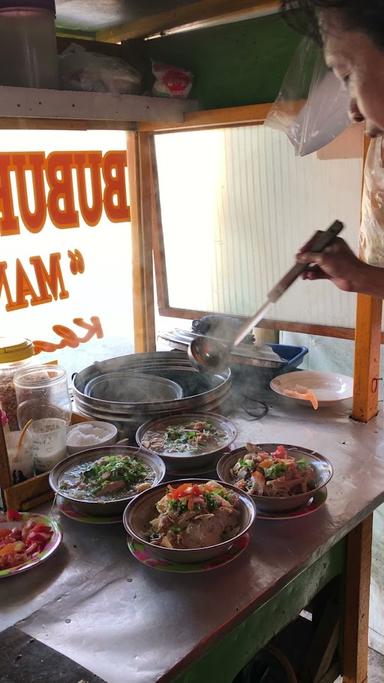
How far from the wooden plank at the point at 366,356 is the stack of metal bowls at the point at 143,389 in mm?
465

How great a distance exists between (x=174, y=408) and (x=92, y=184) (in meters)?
1.04

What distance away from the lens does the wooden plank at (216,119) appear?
230cm

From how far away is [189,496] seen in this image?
1501mm

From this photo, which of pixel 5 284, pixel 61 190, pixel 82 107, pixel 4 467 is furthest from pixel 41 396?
pixel 82 107

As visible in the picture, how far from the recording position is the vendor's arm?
176 centimetres

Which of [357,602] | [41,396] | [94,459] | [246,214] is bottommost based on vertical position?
[357,602]

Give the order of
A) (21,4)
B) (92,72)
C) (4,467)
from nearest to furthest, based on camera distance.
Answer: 1. (4,467)
2. (21,4)
3. (92,72)

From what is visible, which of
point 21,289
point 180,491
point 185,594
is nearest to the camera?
point 185,594

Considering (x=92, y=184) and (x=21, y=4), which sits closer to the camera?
(x=21, y=4)

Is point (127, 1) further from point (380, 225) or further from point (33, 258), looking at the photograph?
point (380, 225)

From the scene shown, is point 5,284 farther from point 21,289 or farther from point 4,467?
point 4,467

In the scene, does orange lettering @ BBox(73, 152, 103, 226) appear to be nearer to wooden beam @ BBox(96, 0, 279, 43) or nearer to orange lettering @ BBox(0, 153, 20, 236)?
orange lettering @ BBox(0, 153, 20, 236)

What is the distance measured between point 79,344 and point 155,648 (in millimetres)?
1560

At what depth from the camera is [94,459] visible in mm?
1831
